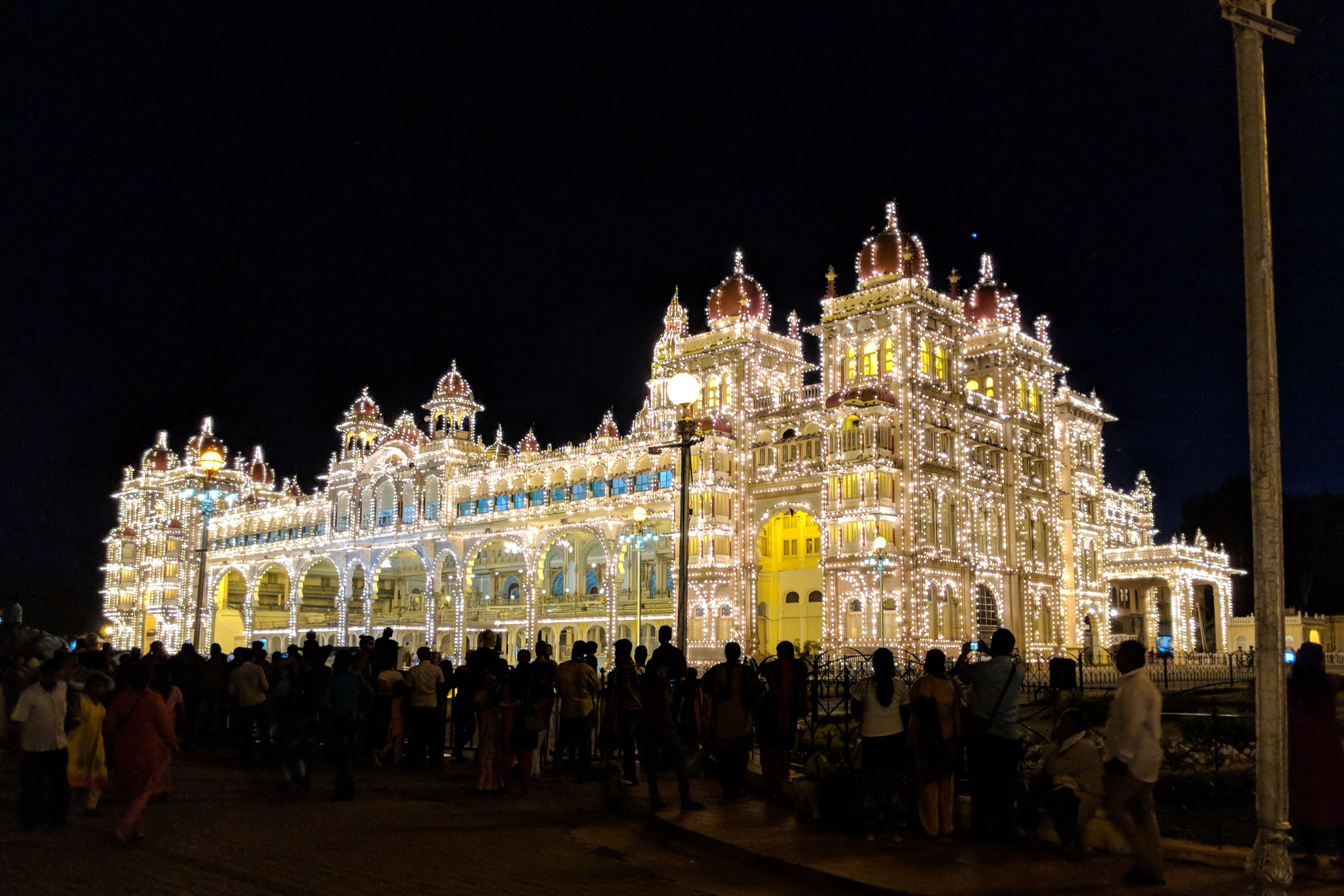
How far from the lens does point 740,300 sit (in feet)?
136

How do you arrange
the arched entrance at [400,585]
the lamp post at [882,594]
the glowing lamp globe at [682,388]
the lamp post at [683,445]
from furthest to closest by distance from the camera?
1. the arched entrance at [400,585]
2. the lamp post at [882,594]
3. the glowing lamp globe at [682,388]
4. the lamp post at [683,445]

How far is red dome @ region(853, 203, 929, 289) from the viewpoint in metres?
37.1

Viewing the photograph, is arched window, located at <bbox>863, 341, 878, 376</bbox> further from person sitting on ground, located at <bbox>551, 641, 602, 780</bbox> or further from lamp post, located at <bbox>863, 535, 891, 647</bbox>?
person sitting on ground, located at <bbox>551, 641, 602, 780</bbox>

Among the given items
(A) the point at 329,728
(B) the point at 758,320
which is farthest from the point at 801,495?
(A) the point at 329,728

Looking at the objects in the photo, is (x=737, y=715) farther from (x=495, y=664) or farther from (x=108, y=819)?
Result: (x=108, y=819)

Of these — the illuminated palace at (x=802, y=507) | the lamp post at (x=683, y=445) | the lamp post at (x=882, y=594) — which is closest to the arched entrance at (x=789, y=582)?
the illuminated palace at (x=802, y=507)

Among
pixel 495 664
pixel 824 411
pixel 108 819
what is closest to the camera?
pixel 108 819

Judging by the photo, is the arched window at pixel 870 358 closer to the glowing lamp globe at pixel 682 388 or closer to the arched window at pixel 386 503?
the glowing lamp globe at pixel 682 388

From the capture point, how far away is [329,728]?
11.9m

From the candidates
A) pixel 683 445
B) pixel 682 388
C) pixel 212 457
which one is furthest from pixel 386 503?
pixel 682 388

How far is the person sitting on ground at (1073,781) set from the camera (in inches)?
344

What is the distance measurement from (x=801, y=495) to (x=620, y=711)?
27076mm

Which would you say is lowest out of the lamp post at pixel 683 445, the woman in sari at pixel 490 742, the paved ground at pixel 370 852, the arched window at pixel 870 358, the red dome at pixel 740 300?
the paved ground at pixel 370 852

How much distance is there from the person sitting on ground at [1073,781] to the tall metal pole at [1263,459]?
1459 millimetres
